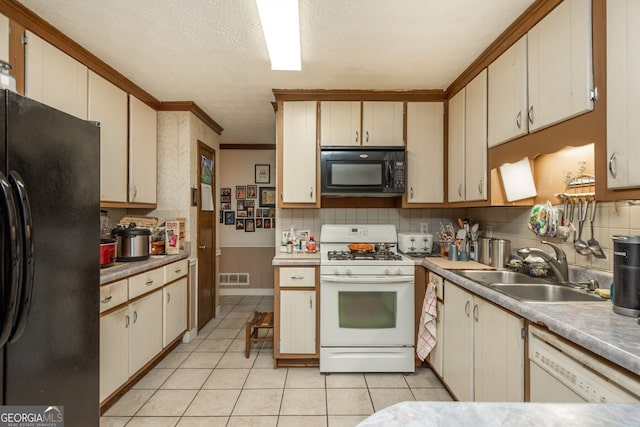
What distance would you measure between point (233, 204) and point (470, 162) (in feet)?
11.6

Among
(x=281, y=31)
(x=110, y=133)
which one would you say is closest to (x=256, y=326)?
(x=110, y=133)

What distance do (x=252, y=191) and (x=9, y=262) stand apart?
12.8 ft

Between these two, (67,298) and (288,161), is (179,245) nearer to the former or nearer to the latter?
(288,161)

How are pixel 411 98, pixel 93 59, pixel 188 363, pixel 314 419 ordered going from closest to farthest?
pixel 314 419 → pixel 93 59 → pixel 188 363 → pixel 411 98

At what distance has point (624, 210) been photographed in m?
1.51

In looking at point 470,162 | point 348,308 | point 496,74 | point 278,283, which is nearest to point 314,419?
point 348,308

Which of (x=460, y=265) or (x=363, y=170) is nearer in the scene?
(x=460, y=265)

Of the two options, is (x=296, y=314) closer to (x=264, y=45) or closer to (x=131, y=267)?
(x=131, y=267)

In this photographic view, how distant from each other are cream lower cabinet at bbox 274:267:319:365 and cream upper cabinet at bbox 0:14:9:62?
81.3 inches

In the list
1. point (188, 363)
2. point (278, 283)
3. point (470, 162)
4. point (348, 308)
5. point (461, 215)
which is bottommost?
point (188, 363)

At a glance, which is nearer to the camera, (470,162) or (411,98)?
(470,162)

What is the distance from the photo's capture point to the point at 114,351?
2006 millimetres

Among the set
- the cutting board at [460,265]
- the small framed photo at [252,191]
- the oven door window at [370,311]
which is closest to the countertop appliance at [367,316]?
the oven door window at [370,311]

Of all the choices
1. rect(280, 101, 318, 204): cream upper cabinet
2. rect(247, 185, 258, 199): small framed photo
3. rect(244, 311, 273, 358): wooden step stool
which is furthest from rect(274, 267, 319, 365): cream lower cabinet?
rect(247, 185, 258, 199): small framed photo
